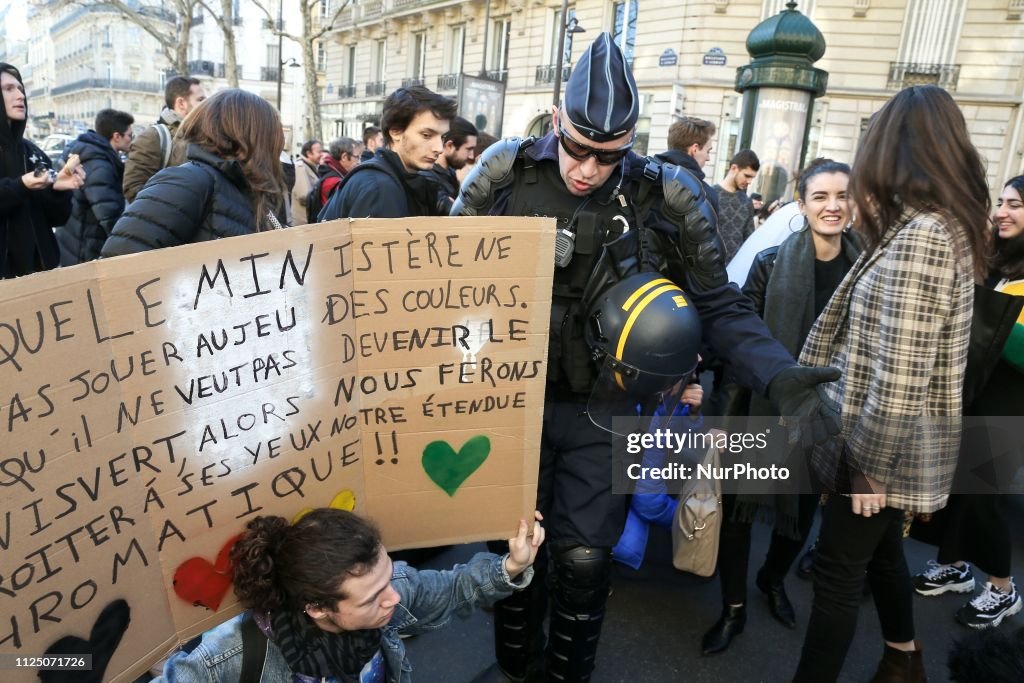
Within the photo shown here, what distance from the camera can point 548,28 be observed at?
24.9 m

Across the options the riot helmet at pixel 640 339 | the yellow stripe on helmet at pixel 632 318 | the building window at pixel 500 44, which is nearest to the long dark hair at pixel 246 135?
the riot helmet at pixel 640 339

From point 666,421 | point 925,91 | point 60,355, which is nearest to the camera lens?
point 60,355

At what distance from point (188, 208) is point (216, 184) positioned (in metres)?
0.15

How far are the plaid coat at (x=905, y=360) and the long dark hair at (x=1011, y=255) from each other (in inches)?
56.4

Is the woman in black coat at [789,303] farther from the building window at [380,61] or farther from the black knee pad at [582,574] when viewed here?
the building window at [380,61]

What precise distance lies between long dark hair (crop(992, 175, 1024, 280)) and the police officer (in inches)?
64.9

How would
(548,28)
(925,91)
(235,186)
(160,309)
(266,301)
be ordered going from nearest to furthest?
(160,309) < (266,301) < (925,91) < (235,186) < (548,28)

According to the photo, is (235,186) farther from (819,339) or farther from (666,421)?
(819,339)

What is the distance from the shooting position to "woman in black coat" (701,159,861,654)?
2586mm

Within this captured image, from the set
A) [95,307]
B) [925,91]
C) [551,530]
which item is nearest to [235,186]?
[95,307]

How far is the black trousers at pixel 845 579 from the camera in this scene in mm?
2053

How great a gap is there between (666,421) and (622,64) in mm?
1294

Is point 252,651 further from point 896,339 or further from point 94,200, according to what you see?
point 94,200

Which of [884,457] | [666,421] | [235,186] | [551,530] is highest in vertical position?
[235,186]
